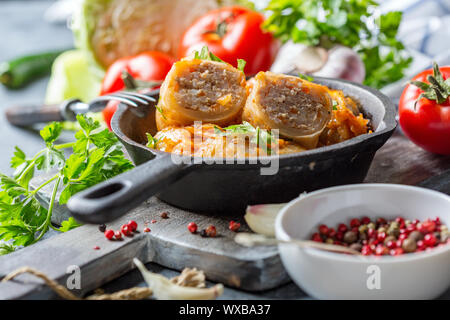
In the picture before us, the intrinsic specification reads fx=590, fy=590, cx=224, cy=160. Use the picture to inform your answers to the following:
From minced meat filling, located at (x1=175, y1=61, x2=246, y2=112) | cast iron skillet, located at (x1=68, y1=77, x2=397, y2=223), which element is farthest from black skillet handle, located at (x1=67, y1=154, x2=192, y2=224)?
Result: minced meat filling, located at (x1=175, y1=61, x2=246, y2=112)

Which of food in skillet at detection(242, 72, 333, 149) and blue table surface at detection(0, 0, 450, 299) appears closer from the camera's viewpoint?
blue table surface at detection(0, 0, 450, 299)

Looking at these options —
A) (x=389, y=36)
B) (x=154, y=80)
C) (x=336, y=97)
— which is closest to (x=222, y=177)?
(x=336, y=97)

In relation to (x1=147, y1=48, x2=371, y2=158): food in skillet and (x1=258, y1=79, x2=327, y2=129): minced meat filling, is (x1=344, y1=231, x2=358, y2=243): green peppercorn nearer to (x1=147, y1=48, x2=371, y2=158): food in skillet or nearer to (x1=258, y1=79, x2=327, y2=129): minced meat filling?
(x1=147, y1=48, x2=371, y2=158): food in skillet

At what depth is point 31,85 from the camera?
20.0 ft

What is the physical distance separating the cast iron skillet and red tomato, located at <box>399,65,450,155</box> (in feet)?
1.29

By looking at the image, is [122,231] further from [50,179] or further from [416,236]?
[416,236]

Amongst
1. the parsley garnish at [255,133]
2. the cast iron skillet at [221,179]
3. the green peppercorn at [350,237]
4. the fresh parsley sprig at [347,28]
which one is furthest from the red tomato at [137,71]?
the green peppercorn at [350,237]

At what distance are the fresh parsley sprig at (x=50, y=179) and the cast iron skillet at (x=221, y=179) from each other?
180mm

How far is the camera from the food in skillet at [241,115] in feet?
7.20

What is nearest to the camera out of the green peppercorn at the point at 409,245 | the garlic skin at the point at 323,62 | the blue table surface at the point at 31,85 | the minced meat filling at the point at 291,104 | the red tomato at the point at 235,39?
the green peppercorn at the point at 409,245

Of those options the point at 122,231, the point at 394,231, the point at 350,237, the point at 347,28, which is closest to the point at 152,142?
the point at 122,231

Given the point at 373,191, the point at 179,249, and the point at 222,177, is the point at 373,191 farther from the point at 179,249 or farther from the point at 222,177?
the point at 179,249

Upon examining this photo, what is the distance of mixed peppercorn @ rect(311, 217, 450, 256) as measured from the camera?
1837mm

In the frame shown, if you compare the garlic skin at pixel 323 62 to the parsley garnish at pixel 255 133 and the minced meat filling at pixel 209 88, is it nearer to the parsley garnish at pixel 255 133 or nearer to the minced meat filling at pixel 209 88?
the minced meat filling at pixel 209 88
